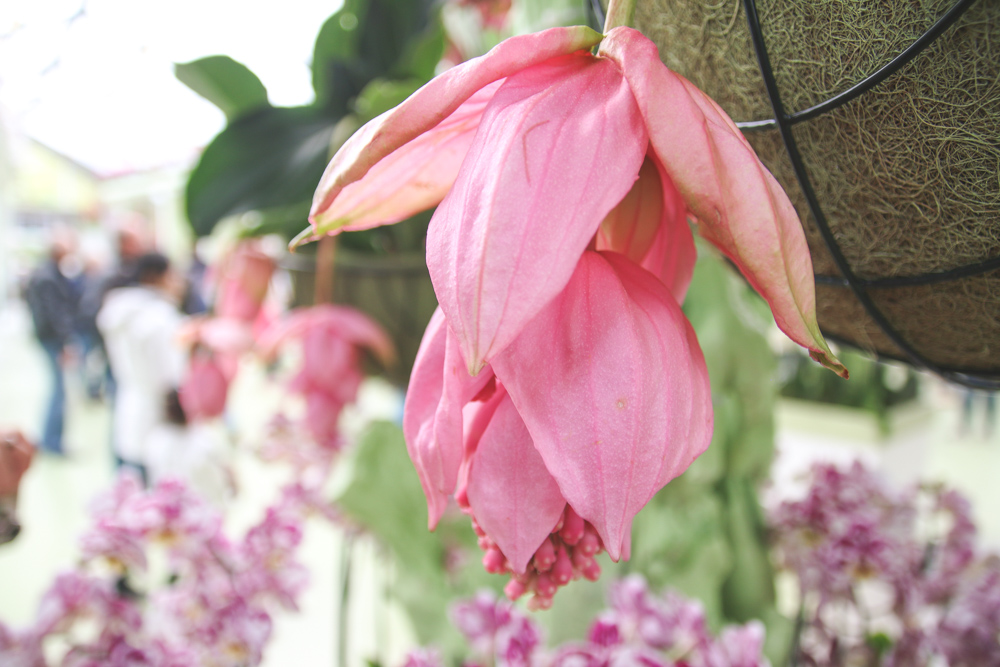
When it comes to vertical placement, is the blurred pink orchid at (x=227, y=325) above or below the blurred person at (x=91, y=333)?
above

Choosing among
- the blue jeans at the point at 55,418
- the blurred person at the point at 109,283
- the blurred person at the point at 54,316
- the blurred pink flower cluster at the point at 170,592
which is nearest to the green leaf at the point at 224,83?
the blurred pink flower cluster at the point at 170,592

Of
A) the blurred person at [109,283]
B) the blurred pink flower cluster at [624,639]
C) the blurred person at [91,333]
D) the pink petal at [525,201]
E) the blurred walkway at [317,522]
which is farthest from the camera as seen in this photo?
the blurred person at [91,333]

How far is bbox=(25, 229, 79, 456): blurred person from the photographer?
180cm

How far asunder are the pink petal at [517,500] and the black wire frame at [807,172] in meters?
0.08

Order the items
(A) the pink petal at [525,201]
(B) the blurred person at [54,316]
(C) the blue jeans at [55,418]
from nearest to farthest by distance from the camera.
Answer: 1. (A) the pink petal at [525,201]
2. (B) the blurred person at [54,316]
3. (C) the blue jeans at [55,418]

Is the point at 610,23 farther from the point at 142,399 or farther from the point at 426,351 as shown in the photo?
the point at 142,399

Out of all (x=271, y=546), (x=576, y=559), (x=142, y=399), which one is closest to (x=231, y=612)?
(x=271, y=546)

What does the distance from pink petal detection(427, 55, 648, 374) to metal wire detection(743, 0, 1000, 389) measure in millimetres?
40

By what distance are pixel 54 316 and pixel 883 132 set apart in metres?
2.18

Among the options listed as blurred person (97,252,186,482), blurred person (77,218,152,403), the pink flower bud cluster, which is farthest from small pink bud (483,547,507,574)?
blurred person (77,218,152,403)

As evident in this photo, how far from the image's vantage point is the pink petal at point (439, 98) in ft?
0.34

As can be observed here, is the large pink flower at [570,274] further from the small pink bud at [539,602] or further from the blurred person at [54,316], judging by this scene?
the blurred person at [54,316]

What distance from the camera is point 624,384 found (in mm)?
104

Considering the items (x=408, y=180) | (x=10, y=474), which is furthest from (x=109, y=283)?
(x=408, y=180)
